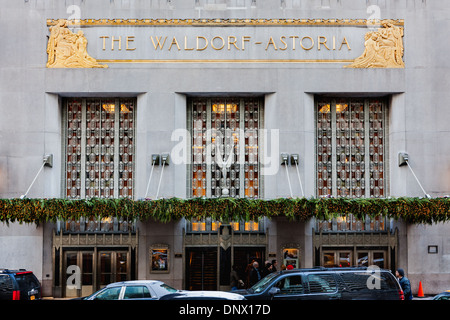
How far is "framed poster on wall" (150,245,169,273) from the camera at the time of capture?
21922 millimetres

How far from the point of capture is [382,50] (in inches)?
886

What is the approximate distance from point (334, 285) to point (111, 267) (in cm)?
1059

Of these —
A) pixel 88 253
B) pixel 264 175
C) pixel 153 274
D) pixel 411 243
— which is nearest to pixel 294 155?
pixel 264 175

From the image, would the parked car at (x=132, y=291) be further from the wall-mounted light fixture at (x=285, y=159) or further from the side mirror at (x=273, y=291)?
the wall-mounted light fixture at (x=285, y=159)

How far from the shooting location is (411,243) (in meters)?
22.0

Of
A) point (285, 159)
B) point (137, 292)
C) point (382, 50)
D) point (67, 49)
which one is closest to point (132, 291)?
point (137, 292)

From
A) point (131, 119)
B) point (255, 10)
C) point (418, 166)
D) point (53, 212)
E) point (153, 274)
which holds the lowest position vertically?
point (153, 274)

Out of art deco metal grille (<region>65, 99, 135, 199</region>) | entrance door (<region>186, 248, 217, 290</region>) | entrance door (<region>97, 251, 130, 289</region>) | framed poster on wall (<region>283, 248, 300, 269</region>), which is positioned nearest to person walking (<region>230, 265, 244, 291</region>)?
entrance door (<region>186, 248, 217, 290</region>)

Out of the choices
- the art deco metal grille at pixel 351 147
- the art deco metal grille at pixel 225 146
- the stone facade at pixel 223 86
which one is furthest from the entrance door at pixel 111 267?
the art deco metal grille at pixel 351 147

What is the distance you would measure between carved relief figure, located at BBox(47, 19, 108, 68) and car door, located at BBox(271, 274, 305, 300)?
1260 centimetres

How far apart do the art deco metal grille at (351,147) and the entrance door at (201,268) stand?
17.6ft

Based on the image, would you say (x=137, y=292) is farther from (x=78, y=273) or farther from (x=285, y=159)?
(x=285, y=159)
